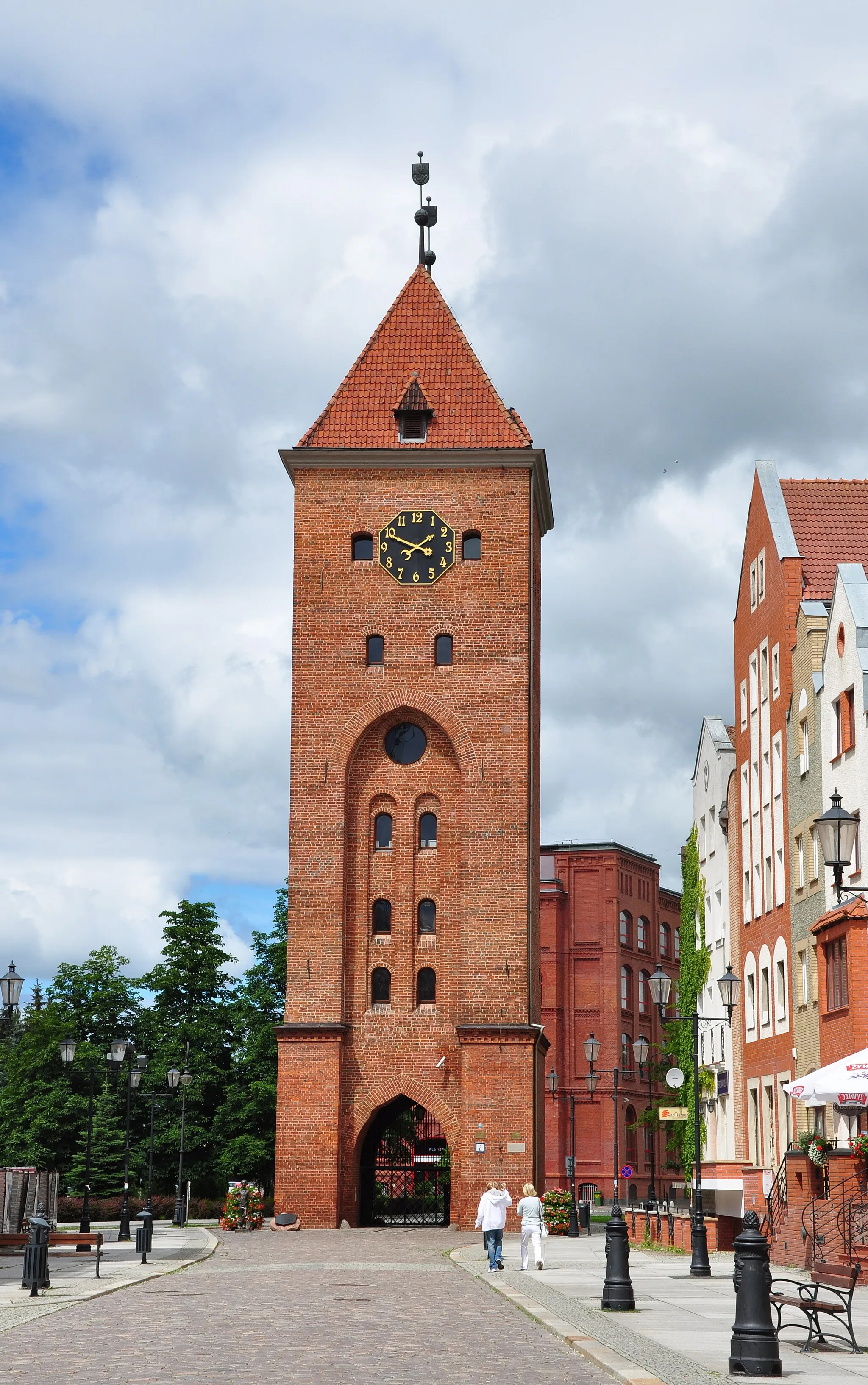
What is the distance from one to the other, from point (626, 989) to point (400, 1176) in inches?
962

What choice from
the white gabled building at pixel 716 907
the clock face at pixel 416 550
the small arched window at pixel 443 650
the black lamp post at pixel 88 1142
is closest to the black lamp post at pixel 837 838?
the black lamp post at pixel 88 1142

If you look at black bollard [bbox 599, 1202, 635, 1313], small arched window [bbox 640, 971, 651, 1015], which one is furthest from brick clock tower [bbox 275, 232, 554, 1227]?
small arched window [bbox 640, 971, 651, 1015]

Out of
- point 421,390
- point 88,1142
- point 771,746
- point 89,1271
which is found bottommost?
point 89,1271

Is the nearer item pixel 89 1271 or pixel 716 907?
pixel 89 1271

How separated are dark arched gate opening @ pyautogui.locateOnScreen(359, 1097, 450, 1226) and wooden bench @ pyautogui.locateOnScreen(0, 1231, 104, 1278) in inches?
454

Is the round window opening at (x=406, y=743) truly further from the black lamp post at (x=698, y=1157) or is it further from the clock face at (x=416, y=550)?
the black lamp post at (x=698, y=1157)

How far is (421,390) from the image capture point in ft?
159

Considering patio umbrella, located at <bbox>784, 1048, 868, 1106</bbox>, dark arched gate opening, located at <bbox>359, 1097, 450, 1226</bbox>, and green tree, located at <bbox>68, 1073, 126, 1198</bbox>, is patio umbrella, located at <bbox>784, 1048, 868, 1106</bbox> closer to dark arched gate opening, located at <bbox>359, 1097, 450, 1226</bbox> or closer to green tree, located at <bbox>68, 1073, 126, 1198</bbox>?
dark arched gate opening, located at <bbox>359, 1097, 450, 1226</bbox>

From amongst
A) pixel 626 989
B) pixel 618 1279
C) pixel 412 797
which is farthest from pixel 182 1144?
pixel 626 989

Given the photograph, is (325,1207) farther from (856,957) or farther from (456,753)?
(856,957)

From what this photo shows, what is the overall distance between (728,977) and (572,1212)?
52.1 ft

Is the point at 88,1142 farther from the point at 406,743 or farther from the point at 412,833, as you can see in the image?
the point at 406,743

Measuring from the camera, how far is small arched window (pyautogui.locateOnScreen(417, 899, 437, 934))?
1785 inches

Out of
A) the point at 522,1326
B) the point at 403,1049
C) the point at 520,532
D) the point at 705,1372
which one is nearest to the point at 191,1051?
the point at 403,1049
